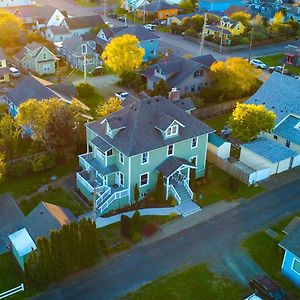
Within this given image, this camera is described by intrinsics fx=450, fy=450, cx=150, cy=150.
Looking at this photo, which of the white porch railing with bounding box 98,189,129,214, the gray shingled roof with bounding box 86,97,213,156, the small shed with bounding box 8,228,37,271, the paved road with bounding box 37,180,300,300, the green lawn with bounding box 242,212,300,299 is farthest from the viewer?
the gray shingled roof with bounding box 86,97,213,156

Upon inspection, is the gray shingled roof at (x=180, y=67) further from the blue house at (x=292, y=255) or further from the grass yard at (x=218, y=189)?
the blue house at (x=292, y=255)

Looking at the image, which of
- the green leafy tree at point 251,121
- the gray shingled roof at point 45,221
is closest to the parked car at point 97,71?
the green leafy tree at point 251,121

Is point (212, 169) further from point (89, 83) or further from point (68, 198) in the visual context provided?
point (89, 83)

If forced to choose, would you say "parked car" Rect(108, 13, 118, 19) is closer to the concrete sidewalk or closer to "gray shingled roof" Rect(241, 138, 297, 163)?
"gray shingled roof" Rect(241, 138, 297, 163)

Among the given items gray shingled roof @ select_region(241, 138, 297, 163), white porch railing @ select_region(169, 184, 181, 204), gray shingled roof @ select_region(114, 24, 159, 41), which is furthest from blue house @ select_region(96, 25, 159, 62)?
white porch railing @ select_region(169, 184, 181, 204)

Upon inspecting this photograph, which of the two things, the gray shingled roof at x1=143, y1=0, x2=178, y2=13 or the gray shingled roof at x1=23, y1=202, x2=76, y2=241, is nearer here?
the gray shingled roof at x1=23, y1=202, x2=76, y2=241

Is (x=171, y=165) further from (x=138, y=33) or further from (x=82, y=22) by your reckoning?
(x=82, y=22)
